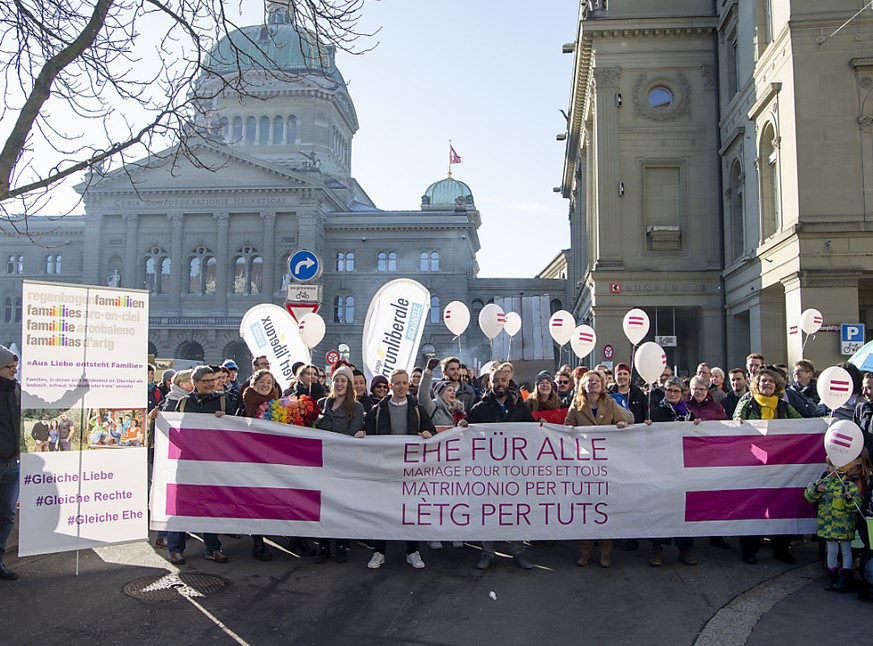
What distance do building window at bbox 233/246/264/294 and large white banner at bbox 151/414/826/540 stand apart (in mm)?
57043

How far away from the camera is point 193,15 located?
6.92 m

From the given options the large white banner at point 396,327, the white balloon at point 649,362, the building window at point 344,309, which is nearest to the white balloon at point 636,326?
the white balloon at point 649,362

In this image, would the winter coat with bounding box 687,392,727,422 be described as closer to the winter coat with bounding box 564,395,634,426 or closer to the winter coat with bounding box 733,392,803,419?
the winter coat with bounding box 733,392,803,419

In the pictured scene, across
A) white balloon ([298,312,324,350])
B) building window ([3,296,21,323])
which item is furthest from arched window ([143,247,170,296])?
white balloon ([298,312,324,350])

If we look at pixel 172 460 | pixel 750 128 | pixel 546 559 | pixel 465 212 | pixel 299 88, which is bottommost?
pixel 546 559

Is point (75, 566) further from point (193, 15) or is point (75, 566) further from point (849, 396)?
point (849, 396)

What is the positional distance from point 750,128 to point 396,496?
19326mm

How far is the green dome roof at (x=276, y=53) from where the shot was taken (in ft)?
22.7

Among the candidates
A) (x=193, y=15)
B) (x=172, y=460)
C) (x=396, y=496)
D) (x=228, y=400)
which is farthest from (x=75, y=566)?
(x=193, y=15)

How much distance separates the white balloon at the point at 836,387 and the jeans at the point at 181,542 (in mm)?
6251

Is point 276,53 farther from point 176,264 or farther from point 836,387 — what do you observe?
point 836,387

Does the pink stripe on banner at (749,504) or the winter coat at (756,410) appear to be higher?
the winter coat at (756,410)

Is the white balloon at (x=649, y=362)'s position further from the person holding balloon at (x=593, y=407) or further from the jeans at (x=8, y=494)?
the jeans at (x=8, y=494)

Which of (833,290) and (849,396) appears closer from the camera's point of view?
(849,396)
